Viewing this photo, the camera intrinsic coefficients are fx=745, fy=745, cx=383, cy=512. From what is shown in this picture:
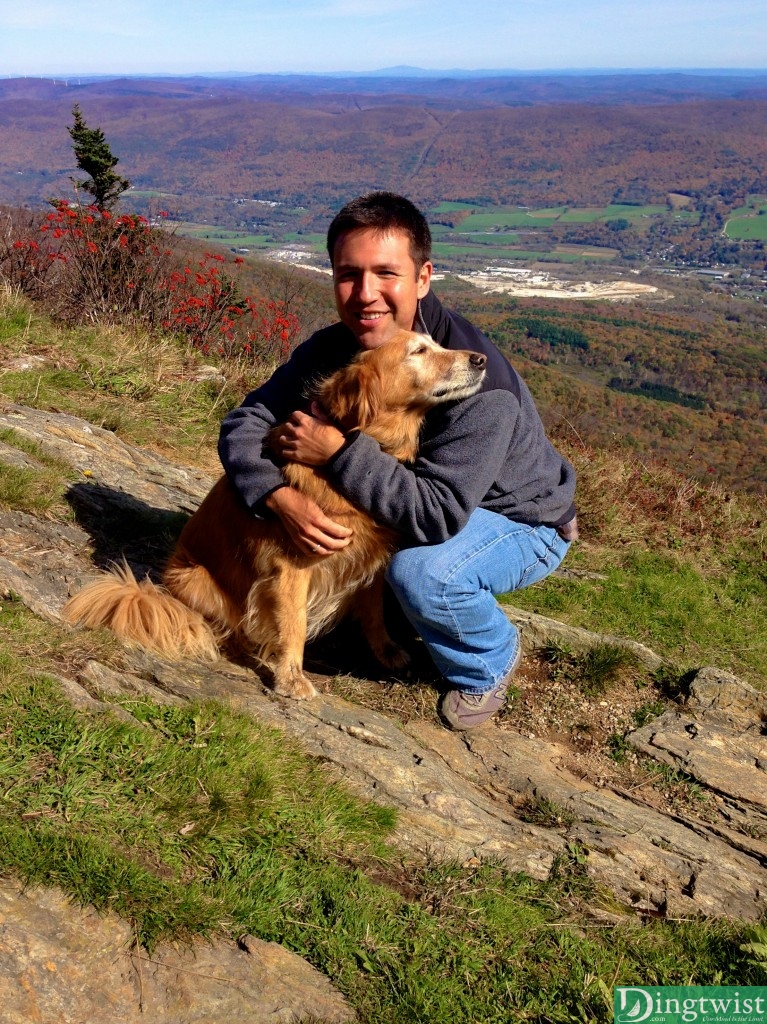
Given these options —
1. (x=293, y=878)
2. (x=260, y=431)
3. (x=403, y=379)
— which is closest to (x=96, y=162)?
(x=260, y=431)

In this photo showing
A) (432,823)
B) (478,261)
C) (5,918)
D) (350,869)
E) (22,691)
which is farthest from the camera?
(478,261)

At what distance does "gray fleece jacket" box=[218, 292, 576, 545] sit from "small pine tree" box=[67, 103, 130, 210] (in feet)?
28.2

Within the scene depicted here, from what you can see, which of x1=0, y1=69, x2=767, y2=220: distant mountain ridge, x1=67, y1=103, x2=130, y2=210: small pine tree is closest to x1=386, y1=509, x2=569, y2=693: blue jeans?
x1=67, y1=103, x2=130, y2=210: small pine tree

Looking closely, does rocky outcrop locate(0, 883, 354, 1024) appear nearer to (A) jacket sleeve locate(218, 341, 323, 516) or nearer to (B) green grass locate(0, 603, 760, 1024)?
(B) green grass locate(0, 603, 760, 1024)

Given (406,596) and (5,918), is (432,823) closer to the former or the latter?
(406,596)

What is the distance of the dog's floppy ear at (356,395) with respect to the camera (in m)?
3.13

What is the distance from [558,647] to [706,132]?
227 metres

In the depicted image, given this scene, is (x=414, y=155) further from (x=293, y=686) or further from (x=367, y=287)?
(x=293, y=686)

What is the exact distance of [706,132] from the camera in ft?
627

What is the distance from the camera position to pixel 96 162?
35.7ft

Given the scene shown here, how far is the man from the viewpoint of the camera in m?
3.05

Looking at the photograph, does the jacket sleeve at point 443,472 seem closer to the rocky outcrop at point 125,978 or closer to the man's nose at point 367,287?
the man's nose at point 367,287

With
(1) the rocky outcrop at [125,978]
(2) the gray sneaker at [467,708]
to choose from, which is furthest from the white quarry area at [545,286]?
(1) the rocky outcrop at [125,978]

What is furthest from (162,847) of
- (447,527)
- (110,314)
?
(110,314)
